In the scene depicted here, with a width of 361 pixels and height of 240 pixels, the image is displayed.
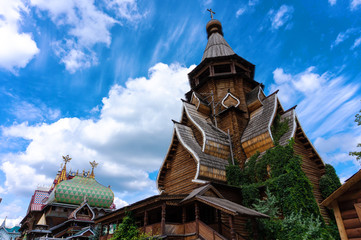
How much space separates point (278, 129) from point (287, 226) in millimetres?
7192

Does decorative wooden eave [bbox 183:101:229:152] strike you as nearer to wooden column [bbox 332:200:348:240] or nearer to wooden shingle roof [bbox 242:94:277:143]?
wooden shingle roof [bbox 242:94:277:143]

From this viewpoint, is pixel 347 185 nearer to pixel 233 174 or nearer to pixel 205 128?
pixel 233 174

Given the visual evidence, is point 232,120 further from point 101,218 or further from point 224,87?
point 101,218

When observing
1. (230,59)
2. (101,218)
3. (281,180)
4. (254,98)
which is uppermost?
(230,59)

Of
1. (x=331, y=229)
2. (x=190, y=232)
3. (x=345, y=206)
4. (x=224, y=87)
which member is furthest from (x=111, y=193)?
(x=345, y=206)

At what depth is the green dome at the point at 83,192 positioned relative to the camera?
35553 mm

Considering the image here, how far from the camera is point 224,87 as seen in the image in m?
21.6

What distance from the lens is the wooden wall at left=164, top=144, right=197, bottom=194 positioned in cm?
1652

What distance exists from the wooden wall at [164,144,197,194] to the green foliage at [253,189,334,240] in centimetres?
495

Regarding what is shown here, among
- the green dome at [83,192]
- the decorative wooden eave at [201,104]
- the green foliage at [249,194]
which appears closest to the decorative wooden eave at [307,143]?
the green foliage at [249,194]

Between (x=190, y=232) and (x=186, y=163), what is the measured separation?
6.56m

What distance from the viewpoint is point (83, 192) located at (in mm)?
37031

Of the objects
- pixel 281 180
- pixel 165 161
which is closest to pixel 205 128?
pixel 165 161

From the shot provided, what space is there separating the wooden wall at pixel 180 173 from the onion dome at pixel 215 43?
1177 cm
